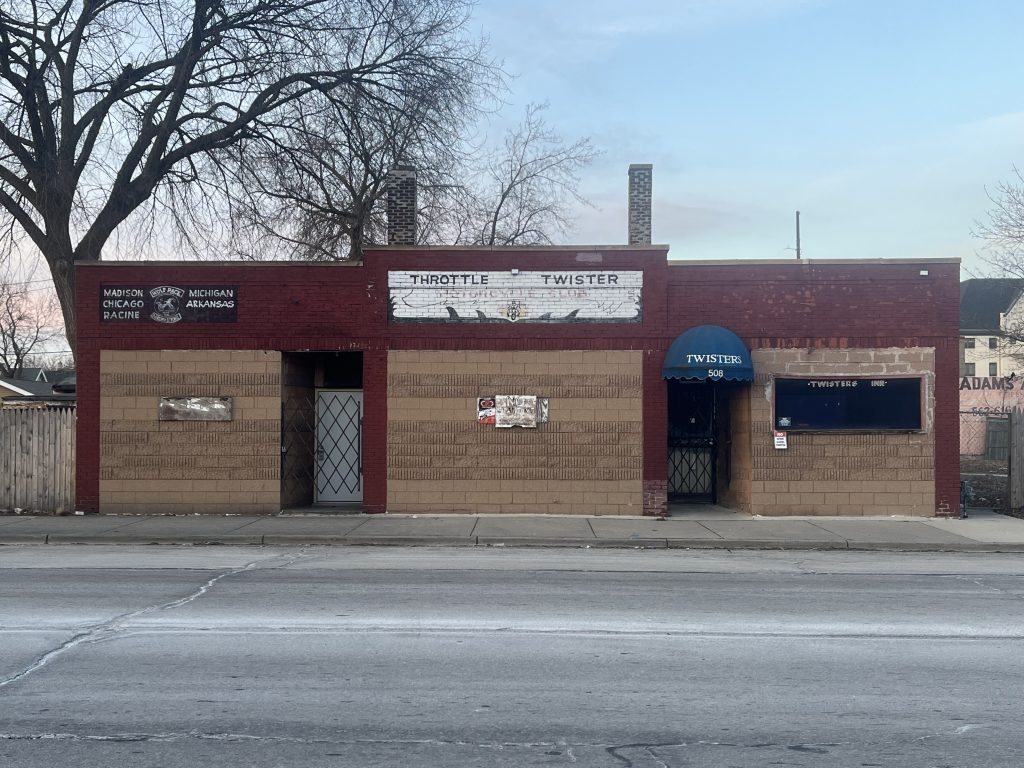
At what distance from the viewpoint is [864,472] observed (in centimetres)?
1733

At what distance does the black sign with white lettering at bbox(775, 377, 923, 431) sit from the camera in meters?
17.4

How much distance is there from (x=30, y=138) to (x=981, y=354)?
72.1 meters

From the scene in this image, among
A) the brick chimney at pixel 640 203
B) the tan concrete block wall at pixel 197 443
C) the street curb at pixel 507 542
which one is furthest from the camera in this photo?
the brick chimney at pixel 640 203

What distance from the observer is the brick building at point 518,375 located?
682 inches

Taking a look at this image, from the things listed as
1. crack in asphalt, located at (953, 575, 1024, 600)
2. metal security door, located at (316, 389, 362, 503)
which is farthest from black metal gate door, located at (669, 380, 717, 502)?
crack in asphalt, located at (953, 575, 1024, 600)

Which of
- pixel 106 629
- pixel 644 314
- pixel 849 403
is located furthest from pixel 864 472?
pixel 106 629

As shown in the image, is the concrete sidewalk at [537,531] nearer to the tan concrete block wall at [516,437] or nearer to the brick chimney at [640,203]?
the tan concrete block wall at [516,437]

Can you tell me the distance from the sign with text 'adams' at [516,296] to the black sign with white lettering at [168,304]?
10.0ft

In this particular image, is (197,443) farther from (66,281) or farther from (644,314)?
(644,314)

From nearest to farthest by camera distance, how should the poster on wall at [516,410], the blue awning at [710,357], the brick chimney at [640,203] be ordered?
the blue awning at [710,357] → the poster on wall at [516,410] → the brick chimney at [640,203]

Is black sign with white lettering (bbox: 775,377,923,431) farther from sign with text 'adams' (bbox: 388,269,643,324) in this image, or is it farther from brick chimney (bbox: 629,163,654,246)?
brick chimney (bbox: 629,163,654,246)

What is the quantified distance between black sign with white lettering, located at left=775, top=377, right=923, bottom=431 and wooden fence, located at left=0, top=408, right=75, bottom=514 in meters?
13.1

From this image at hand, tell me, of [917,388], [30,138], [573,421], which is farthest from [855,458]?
[30,138]

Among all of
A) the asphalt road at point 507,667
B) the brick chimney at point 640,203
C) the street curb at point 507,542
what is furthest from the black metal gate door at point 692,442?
the asphalt road at point 507,667
